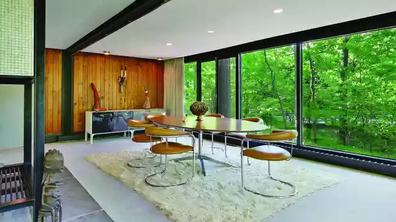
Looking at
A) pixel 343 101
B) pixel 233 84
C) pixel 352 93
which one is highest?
pixel 233 84

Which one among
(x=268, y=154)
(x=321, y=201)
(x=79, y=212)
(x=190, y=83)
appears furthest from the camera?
(x=190, y=83)

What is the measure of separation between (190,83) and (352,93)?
3.77 m

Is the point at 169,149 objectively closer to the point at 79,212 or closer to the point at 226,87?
the point at 79,212

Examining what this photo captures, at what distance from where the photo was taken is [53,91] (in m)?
5.58

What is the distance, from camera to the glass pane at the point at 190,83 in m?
6.54

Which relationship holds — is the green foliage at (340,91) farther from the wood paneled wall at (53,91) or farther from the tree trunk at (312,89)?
the wood paneled wall at (53,91)

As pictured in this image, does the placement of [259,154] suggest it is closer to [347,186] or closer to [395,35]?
[347,186]

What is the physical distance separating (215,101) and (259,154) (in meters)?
3.42

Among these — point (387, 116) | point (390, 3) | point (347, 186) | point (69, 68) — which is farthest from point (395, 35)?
point (69, 68)

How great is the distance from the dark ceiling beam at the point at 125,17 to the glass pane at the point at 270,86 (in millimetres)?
2810

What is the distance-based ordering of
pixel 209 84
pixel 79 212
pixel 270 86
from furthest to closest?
pixel 209 84, pixel 270 86, pixel 79 212

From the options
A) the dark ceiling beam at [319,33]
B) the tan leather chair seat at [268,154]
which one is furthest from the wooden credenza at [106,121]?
the tan leather chair seat at [268,154]

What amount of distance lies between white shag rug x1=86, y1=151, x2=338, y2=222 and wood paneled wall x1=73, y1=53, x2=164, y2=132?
2.49 metres

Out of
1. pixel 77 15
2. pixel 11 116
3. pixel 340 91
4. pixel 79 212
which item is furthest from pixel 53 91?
pixel 340 91
